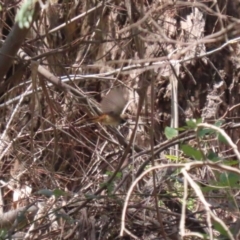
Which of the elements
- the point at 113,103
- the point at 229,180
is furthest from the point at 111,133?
the point at 229,180

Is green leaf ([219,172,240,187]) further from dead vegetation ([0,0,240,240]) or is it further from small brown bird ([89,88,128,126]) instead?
small brown bird ([89,88,128,126])

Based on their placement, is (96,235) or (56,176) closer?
(96,235)

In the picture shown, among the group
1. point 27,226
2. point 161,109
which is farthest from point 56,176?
point 161,109

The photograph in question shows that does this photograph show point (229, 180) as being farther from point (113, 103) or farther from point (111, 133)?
point (111, 133)

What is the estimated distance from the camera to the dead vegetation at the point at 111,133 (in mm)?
2207

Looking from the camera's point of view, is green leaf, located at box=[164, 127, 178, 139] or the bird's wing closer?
green leaf, located at box=[164, 127, 178, 139]

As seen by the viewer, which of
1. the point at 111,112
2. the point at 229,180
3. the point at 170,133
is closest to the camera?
the point at 229,180

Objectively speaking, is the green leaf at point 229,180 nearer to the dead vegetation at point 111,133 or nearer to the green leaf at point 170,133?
the dead vegetation at point 111,133

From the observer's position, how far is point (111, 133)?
138 inches

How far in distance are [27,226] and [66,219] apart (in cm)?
34

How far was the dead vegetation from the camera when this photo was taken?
7.24 feet

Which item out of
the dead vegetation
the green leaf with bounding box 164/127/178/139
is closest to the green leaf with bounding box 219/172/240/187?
the dead vegetation

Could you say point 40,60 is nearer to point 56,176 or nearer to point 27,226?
point 27,226

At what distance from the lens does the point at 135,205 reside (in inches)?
102
